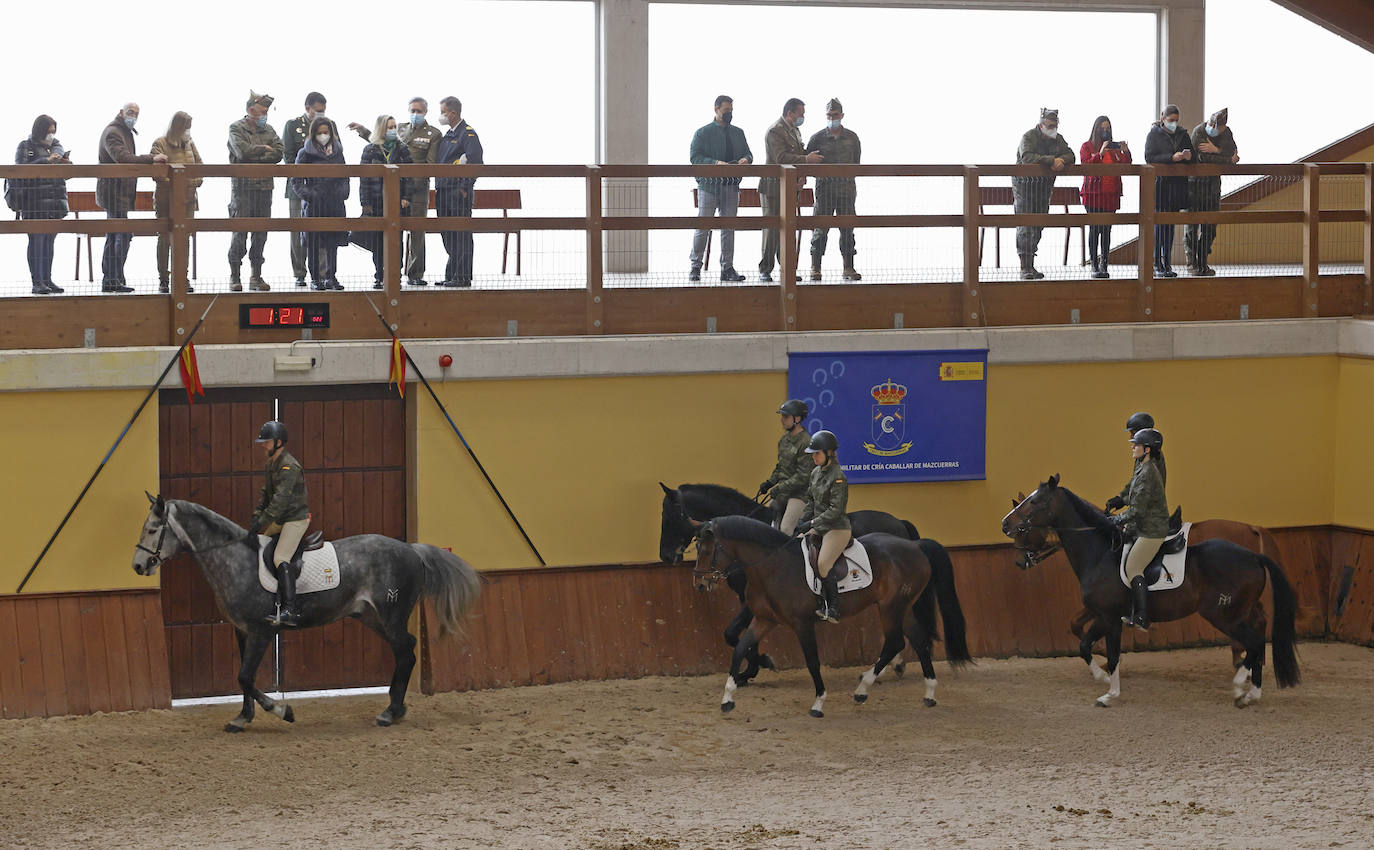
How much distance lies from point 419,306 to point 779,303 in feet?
10.4

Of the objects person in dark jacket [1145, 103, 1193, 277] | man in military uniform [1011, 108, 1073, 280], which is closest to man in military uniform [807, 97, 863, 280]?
man in military uniform [1011, 108, 1073, 280]

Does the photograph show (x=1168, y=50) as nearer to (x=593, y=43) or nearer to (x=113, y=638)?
(x=593, y=43)

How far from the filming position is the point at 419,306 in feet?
43.1

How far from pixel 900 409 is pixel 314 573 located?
5316 millimetres

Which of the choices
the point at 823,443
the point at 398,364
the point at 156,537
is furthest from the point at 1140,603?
the point at 156,537

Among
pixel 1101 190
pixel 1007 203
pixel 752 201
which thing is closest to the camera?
pixel 1101 190

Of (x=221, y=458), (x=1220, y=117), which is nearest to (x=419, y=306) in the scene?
(x=221, y=458)

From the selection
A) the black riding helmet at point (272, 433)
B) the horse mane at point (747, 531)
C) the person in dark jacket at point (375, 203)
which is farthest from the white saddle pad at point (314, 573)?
the horse mane at point (747, 531)

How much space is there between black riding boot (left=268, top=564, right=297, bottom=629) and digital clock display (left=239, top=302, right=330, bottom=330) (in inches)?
81.3

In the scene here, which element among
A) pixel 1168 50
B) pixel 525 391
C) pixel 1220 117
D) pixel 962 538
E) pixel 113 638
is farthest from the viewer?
pixel 1168 50

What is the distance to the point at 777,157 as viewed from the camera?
48.1 ft

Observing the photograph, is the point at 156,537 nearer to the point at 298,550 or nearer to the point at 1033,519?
the point at 298,550

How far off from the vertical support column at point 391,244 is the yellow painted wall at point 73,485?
2.02 m

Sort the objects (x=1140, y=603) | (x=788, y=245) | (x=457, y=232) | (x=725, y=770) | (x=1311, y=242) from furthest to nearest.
A: (x=1311, y=242) → (x=788, y=245) → (x=457, y=232) → (x=1140, y=603) → (x=725, y=770)
